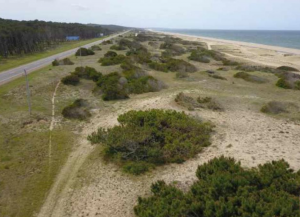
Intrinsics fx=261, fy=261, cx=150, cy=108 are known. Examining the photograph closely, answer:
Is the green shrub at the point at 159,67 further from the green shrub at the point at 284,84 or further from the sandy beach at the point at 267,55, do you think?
the sandy beach at the point at 267,55

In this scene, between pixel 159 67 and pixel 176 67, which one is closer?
pixel 176 67

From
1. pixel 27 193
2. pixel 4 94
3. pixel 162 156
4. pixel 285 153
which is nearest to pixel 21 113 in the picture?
pixel 4 94

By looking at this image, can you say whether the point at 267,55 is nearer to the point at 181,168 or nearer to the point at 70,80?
the point at 70,80

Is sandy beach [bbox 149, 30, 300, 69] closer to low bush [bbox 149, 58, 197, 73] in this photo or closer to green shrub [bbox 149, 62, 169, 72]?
low bush [bbox 149, 58, 197, 73]

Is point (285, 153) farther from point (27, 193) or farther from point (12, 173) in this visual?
point (12, 173)

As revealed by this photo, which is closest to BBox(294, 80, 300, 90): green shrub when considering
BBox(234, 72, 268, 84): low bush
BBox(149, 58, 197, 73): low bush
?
BBox(234, 72, 268, 84): low bush

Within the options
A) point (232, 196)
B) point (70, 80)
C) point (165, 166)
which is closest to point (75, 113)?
point (70, 80)

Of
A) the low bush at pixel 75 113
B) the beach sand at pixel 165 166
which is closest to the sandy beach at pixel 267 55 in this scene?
the beach sand at pixel 165 166
